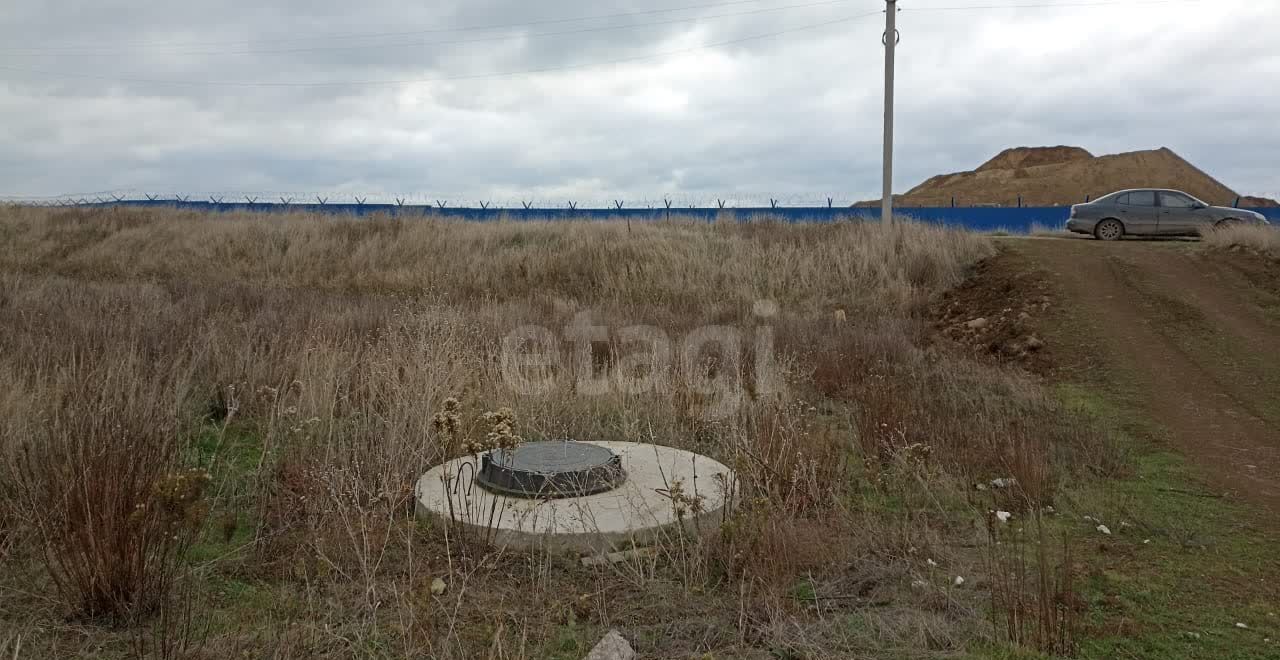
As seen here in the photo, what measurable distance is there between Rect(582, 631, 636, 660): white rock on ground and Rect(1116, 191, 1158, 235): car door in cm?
2076

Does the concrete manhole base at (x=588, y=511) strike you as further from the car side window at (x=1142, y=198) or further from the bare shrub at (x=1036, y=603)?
the car side window at (x=1142, y=198)

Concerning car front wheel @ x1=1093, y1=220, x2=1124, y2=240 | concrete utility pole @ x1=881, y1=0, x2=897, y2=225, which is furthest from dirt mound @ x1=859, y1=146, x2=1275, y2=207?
concrete utility pole @ x1=881, y1=0, x2=897, y2=225

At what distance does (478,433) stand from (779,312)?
32.3 feet

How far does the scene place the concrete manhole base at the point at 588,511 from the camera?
15.4ft

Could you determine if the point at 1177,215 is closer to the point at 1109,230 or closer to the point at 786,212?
the point at 1109,230

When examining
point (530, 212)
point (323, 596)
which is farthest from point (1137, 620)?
point (530, 212)

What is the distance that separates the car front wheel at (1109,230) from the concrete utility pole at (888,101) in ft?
18.1

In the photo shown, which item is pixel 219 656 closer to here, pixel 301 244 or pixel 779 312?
pixel 779 312

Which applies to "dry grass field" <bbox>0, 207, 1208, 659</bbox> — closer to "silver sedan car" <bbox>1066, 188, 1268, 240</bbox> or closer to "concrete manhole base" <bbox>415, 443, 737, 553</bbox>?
"concrete manhole base" <bbox>415, 443, 737, 553</bbox>

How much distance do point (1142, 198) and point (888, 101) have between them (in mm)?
6563

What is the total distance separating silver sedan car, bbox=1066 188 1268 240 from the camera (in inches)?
784

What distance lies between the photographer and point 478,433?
6746mm

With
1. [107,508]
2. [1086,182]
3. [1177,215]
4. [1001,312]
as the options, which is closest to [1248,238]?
[1001,312]

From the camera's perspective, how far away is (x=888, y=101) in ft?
63.6
